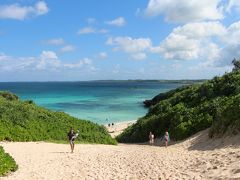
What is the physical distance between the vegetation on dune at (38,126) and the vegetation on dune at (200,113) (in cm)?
555

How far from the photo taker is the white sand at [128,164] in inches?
635

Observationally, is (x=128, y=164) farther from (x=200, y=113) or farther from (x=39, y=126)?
(x=200, y=113)

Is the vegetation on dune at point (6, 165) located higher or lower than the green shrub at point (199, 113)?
Result: lower

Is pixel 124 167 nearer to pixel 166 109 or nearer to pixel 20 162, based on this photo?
pixel 20 162

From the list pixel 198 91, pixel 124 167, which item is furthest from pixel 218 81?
pixel 124 167

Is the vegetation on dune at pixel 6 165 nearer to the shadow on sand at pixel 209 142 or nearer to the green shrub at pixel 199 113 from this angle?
the shadow on sand at pixel 209 142

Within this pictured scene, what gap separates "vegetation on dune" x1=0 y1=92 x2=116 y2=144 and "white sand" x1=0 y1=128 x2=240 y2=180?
4.21 m

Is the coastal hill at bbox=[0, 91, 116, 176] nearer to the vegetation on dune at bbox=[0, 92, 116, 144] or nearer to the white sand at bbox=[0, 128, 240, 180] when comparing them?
the vegetation on dune at bbox=[0, 92, 116, 144]

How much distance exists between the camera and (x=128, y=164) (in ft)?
65.4

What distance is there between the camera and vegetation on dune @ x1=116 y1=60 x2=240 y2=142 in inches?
1021

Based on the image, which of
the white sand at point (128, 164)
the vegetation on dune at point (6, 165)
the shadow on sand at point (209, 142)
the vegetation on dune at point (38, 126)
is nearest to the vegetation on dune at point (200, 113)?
the shadow on sand at point (209, 142)

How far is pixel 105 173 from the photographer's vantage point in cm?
1791

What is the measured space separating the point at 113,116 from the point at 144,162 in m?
56.3

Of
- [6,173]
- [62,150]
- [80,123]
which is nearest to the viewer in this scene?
[6,173]
